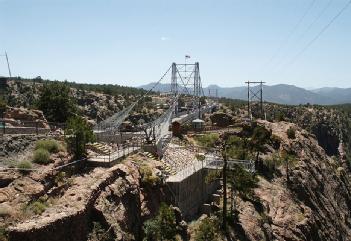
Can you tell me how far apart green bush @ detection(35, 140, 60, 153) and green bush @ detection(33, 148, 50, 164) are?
1.02 m

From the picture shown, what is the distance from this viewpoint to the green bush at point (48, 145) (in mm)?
29006

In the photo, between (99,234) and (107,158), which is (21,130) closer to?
(107,158)

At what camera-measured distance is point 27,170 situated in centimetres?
2542

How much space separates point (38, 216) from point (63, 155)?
846cm

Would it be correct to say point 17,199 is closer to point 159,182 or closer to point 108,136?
point 159,182

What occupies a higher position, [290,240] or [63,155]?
[63,155]

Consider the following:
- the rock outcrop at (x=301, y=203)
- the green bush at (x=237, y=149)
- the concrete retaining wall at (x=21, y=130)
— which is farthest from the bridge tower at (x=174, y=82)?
the concrete retaining wall at (x=21, y=130)

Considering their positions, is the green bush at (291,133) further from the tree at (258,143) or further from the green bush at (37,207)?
the green bush at (37,207)

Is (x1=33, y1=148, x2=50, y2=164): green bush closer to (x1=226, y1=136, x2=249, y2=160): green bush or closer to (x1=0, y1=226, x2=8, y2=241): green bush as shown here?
(x1=0, y1=226, x2=8, y2=241): green bush

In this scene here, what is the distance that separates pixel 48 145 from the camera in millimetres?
29125

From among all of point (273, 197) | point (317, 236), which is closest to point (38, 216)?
point (273, 197)

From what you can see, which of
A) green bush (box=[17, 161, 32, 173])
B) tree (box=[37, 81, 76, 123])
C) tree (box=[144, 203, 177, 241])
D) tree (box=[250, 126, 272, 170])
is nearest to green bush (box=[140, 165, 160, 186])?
tree (box=[144, 203, 177, 241])

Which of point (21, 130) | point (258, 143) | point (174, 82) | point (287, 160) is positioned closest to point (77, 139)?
point (21, 130)

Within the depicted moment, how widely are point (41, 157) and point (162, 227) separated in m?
8.27
